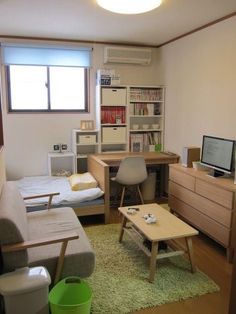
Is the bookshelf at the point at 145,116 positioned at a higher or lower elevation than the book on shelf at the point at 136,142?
higher

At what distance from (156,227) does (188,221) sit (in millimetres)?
984

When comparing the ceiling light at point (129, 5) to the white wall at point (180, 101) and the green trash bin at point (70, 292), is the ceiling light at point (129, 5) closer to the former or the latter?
the white wall at point (180, 101)

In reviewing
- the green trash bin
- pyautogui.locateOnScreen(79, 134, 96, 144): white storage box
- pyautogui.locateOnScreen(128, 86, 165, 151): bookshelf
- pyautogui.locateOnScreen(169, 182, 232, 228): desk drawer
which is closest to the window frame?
pyautogui.locateOnScreen(79, 134, 96, 144): white storage box

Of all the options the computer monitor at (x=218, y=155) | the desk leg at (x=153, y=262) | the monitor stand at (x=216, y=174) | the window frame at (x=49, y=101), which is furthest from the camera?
the window frame at (x=49, y=101)

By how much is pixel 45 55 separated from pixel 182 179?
2634mm

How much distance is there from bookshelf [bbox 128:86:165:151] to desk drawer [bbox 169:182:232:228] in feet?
3.87

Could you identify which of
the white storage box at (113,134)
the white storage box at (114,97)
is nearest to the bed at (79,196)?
the white storage box at (113,134)

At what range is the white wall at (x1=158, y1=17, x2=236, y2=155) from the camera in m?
3.28

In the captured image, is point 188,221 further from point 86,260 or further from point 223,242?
point 86,260

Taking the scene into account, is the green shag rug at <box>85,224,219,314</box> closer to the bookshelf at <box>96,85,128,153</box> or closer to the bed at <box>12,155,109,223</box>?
the bed at <box>12,155,109,223</box>

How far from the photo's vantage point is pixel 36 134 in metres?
4.45

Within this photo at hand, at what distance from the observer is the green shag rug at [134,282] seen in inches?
85.4

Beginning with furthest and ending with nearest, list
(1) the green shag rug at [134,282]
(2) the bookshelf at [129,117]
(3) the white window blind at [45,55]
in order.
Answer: (2) the bookshelf at [129,117]
(3) the white window blind at [45,55]
(1) the green shag rug at [134,282]

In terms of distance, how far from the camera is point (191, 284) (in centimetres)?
239
